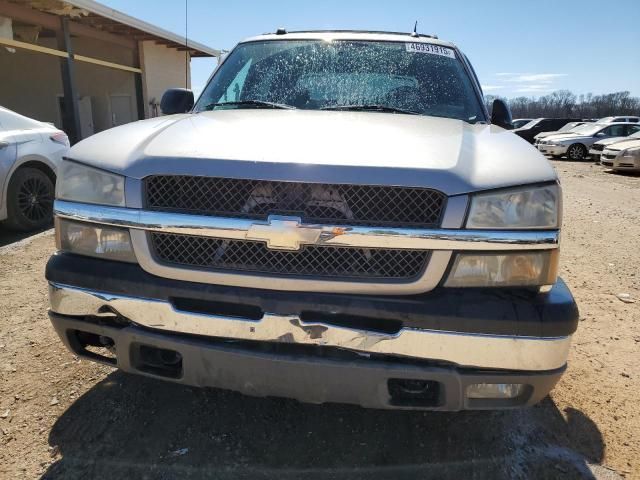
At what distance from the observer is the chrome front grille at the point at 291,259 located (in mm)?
1920

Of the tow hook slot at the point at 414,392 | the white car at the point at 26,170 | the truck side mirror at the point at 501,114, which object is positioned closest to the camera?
the tow hook slot at the point at 414,392

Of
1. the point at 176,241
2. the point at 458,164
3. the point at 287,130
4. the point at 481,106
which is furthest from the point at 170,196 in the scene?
the point at 481,106

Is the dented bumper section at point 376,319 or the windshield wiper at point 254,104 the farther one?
the windshield wiper at point 254,104

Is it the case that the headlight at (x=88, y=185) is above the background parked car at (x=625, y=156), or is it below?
above

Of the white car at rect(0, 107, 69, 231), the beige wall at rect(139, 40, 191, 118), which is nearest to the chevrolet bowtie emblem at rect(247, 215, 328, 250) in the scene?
the white car at rect(0, 107, 69, 231)

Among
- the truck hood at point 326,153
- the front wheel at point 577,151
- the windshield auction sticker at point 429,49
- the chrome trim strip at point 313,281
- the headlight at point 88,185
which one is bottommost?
the front wheel at point 577,151

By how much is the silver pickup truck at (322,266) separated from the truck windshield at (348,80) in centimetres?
95

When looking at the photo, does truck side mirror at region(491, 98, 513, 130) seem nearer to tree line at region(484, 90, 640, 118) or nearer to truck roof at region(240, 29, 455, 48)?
truck roof at region(240, 29, 455, 48)

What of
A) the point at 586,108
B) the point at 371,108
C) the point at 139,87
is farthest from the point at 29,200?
the point at 586,108

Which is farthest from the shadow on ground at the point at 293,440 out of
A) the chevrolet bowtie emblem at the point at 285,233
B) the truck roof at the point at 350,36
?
the truck roof at the point at 350,36

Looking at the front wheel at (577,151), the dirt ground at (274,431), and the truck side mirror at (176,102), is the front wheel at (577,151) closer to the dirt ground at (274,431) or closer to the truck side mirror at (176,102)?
the dirt ground at (274,431)

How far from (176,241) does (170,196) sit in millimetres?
181

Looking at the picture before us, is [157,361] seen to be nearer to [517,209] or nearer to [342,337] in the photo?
[342,337]

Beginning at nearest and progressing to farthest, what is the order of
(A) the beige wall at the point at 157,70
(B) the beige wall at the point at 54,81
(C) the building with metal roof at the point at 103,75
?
(C) the building with metal roof at the point at 103,75
(A) the beige wall at the point at 157,70
(B) the beige wall at the point at 54,81
